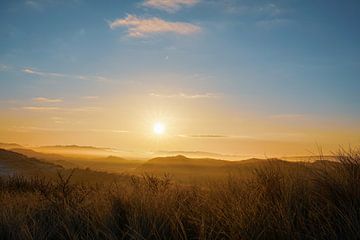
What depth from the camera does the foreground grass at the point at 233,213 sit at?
5296 millimetres

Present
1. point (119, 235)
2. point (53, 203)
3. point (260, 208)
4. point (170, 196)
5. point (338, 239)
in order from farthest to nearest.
A: point (53, 203)
point (170, 196)
point (119, 235)
point (260, 208)
point (338, 239)

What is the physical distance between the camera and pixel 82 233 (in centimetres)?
612

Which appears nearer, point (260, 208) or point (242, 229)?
point (242, 229)

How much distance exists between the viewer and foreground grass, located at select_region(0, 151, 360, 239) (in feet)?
17.4

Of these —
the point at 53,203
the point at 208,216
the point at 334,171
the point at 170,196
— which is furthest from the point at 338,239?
the point at 53,203

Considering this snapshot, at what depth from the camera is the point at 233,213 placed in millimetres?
5570

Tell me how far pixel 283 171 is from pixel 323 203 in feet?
4.42

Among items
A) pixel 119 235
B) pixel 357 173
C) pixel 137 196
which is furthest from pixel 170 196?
pixel 357 173

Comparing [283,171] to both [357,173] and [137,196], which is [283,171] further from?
[137,196]

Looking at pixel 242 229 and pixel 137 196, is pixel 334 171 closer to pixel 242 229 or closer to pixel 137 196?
pixel 242 229

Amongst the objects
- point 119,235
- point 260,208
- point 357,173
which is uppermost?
point 357,173

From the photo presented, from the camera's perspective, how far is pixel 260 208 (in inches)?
233

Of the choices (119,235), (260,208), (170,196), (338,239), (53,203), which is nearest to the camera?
(338,239)

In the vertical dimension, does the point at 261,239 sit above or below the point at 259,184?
below
